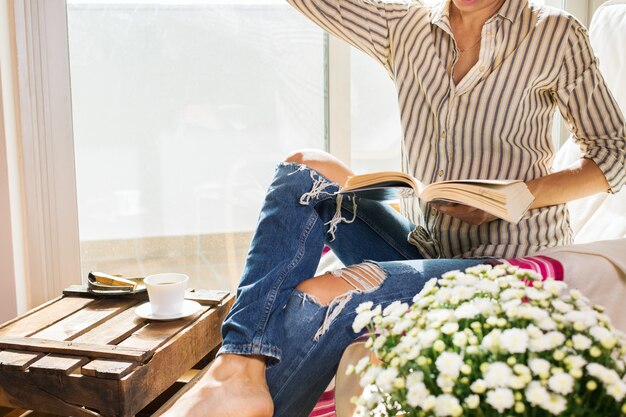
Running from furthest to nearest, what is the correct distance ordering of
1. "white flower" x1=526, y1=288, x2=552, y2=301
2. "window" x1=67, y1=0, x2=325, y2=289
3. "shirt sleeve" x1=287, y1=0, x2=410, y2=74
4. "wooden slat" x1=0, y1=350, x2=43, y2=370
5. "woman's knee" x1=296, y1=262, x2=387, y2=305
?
"window" x1=67, y1=0, x2=325, y2=289 → "shirt sleeve" x1=287, y1=0, x2=410, y2=74 → "wooden slat" x1=0, y1=350, x2=43, y2=370 → "woman's knee" x1=296, y1=262, x2=387, y2=305 → "white flower" x1=526, y1=288, x2=552, y2=301

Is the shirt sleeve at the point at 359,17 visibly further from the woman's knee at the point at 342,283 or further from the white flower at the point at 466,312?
the white flower at the point at 466,312

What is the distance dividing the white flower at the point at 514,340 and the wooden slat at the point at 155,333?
865mm

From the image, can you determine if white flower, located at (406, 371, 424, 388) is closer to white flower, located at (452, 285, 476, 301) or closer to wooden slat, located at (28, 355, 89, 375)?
white flower, located at (452, 285, 476, 301)

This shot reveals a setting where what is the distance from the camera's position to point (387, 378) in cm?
62

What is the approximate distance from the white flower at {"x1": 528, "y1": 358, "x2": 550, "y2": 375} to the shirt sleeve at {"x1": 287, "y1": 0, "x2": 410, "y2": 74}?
3.56 feet

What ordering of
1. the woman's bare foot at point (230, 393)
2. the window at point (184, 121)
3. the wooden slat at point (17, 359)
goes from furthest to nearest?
the window at point (184, 121)
the wooden slat at point (17, 359)
the woman's bare foot at point (230, 393)

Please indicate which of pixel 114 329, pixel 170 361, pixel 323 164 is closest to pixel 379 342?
pixel 323 164

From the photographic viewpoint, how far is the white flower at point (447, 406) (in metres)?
0.58

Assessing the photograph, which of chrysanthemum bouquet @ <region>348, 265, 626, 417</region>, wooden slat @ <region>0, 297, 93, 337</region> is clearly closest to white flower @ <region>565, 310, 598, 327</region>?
chrysanthemum bouquet @ <region>348, 265, 626, 417</region>

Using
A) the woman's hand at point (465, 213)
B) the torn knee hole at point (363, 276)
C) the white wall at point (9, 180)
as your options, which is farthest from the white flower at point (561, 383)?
the white wall at point (9, 180)

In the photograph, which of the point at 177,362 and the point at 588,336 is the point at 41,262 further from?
the point at 588,336

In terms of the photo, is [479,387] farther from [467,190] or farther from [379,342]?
[467,190]

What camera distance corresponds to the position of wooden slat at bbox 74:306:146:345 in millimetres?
1362

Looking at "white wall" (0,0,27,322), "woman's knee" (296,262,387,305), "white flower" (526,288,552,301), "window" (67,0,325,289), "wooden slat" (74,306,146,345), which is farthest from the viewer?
"window" (67,0,325,289)
